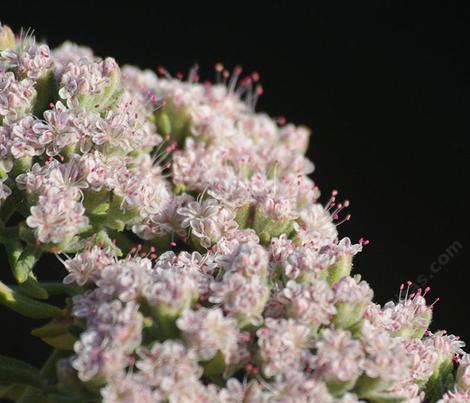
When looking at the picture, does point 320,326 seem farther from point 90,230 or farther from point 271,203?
point 90,230

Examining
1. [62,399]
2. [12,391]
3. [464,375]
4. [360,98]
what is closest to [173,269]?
[62,399]

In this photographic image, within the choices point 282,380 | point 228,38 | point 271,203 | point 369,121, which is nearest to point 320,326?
point 282,380

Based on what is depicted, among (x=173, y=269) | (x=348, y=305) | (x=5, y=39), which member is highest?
(x=5, y=39)

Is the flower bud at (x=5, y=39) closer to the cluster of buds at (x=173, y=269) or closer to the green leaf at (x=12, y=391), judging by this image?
the cluster of buds at (x=173, y=269)

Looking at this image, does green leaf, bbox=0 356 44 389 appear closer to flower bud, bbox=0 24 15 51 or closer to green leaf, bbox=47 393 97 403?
green leaf, bbox=47 393 97 403

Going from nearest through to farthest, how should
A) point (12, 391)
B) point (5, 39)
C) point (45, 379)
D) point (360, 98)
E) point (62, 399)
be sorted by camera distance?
point (62, 399) → point (45, 379) → point (12, 391) → point (5, 39) → point (360, 98)

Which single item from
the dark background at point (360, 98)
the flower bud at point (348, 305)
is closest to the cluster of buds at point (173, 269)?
the flower bud at point (348, 305)

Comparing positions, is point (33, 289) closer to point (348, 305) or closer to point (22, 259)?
point (22, 259)

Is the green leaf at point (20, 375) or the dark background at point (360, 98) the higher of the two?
the dark background at point (360, 98)
